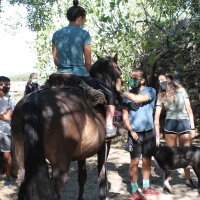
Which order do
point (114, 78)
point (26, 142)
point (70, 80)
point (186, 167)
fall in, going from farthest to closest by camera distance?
point (186, 167) < point (114, 78) < point (70, 80) < point (26, 142)

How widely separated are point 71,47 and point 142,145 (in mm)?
2221

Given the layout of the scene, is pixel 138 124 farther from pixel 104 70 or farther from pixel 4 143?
pixel 4 143

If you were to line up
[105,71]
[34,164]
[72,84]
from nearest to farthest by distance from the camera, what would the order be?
[34,164]
[72,84]
[105,71]

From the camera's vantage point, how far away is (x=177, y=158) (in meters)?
6.39

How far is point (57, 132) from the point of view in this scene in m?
4.03

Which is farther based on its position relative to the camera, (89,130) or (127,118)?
(127,118)

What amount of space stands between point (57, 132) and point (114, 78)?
2.20 metres

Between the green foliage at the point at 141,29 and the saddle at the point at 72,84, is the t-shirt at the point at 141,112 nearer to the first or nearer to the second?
the saddle at the point at 72,84

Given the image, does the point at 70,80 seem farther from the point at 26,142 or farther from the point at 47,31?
the point at 47,31

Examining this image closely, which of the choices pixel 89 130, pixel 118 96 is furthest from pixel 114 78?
pixel 89 130

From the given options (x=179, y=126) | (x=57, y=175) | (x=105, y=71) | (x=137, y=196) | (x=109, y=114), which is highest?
(x=105, y=71)

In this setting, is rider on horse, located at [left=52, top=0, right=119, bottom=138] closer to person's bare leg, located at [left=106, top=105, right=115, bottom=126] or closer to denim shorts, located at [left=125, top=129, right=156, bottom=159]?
person's bare leg, located at [left=106, top=105, right=115, bottom=126]

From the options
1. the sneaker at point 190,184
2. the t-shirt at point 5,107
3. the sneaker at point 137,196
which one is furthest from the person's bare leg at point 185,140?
the t-shirt at point 5,107

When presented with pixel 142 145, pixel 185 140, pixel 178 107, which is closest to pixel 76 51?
pixel 142 145
